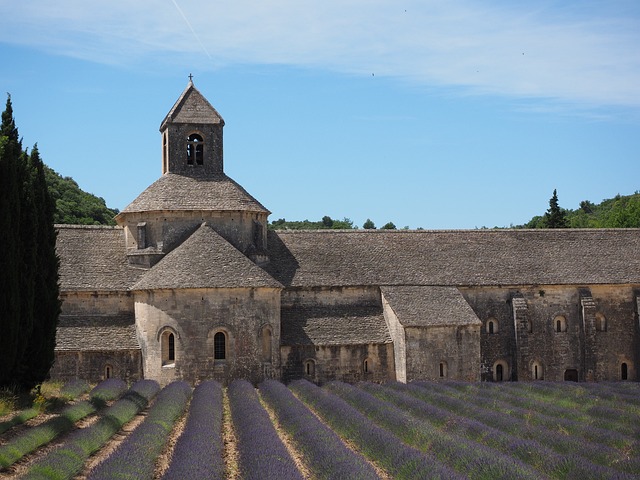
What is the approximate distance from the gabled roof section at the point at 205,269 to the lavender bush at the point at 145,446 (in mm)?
8655

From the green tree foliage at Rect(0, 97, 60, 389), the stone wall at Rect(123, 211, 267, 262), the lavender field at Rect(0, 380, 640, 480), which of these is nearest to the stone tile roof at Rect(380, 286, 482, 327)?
the stone wall at Rect(123, 211, 267, 262)

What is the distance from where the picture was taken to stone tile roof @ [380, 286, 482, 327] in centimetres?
4097

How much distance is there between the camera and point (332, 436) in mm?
21797

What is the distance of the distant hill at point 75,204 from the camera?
73375 millimetres

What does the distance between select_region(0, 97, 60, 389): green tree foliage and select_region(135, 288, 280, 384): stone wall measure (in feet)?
26.4

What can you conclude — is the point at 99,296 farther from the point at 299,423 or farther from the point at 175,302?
the point at 299,423

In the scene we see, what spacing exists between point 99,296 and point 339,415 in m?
19.2

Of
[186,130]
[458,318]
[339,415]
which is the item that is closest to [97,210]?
[186,130]

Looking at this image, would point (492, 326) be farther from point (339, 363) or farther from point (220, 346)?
point (220, 346)

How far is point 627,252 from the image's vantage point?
48.5 metres

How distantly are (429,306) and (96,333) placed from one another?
609 inches

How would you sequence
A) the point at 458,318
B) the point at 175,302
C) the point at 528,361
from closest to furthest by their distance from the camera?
1. the point at 175,302
2. the point at 458,318
3. the point at 528,361

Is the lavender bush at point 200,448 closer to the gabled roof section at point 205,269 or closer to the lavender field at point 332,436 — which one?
the lavender field at point 332,436

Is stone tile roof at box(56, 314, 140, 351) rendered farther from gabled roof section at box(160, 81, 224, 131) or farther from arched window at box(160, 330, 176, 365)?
gabled roof section at box(160, 81, 224, 131)
